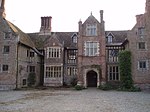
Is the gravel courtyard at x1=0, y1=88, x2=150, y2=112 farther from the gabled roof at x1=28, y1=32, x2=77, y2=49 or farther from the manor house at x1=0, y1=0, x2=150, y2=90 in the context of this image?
the gabled roof at x1=28, y1=32, x2=77, y2=49

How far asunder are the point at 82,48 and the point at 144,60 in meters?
9.88

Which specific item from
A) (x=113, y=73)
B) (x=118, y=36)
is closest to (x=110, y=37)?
(x=118, y=36)

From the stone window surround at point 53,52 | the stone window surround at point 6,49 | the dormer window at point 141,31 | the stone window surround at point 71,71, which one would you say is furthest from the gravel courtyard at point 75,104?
the stone window surround at point 71,71

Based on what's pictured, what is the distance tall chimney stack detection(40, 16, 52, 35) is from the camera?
1729 inches

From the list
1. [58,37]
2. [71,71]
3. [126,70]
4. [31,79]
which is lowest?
[31,79]

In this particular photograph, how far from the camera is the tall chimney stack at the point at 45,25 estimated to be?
43906mm

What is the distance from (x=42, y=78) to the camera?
38969 mm

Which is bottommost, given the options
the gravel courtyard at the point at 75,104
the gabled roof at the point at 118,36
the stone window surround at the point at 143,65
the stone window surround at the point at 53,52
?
the gravel courtyard at the point at 75,104

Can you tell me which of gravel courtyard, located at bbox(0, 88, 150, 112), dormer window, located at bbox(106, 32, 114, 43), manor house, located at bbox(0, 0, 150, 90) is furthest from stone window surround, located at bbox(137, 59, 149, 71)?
gravel courtyard, located at bbox(0, 88, 150, 112)

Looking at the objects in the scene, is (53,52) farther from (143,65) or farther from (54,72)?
(143,65)

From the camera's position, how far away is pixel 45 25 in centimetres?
4428

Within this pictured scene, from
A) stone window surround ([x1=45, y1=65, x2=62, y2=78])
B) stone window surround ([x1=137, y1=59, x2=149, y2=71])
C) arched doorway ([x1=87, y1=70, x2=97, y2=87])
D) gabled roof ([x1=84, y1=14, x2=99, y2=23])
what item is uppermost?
gabled roof ([x1=84, y1=14, x2=99, y2=23])

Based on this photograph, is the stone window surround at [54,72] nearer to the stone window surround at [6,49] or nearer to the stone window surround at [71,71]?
the stone window surround at [71,71]

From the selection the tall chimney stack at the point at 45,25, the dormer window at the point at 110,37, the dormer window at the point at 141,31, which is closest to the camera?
the dormer window at the point at 141,31
